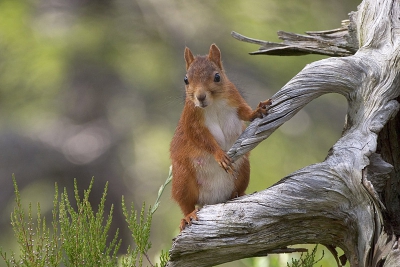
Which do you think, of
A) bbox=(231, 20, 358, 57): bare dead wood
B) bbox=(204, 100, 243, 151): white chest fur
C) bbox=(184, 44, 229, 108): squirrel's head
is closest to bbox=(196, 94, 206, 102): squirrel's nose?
bbox=(184, 44, 229, 108): squirrel's head

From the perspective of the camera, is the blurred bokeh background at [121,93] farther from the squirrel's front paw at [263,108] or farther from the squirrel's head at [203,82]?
the squirrel's front paw at [263,108]

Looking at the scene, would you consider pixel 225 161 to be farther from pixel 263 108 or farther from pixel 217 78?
pixel 217 78

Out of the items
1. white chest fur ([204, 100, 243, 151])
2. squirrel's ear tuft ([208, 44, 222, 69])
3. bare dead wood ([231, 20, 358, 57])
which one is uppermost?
bare dead wood ([231, 20, 358, 57])

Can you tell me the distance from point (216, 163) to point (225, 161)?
166 mm

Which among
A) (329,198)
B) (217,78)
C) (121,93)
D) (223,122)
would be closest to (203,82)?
(217,78)

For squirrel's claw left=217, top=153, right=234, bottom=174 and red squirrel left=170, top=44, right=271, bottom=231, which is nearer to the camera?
squirrel's claw left=217, top=153, right=234, bottom=174

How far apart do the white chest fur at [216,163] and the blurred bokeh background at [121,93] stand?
1.60 meters

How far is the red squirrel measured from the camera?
2385mm

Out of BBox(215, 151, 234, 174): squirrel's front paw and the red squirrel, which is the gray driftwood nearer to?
BBox(215, 151, 234, 174): squirrel's front paw

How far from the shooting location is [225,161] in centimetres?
225

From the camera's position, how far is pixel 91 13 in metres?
4.73

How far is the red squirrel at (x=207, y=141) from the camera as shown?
238cm

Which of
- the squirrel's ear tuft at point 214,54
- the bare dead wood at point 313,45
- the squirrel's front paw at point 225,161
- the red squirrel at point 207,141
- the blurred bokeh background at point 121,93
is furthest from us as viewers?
the blurred bokeh background at point 121,93

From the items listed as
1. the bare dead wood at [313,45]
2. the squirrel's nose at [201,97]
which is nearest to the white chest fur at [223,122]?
the squirrel's nose at [201,97]
